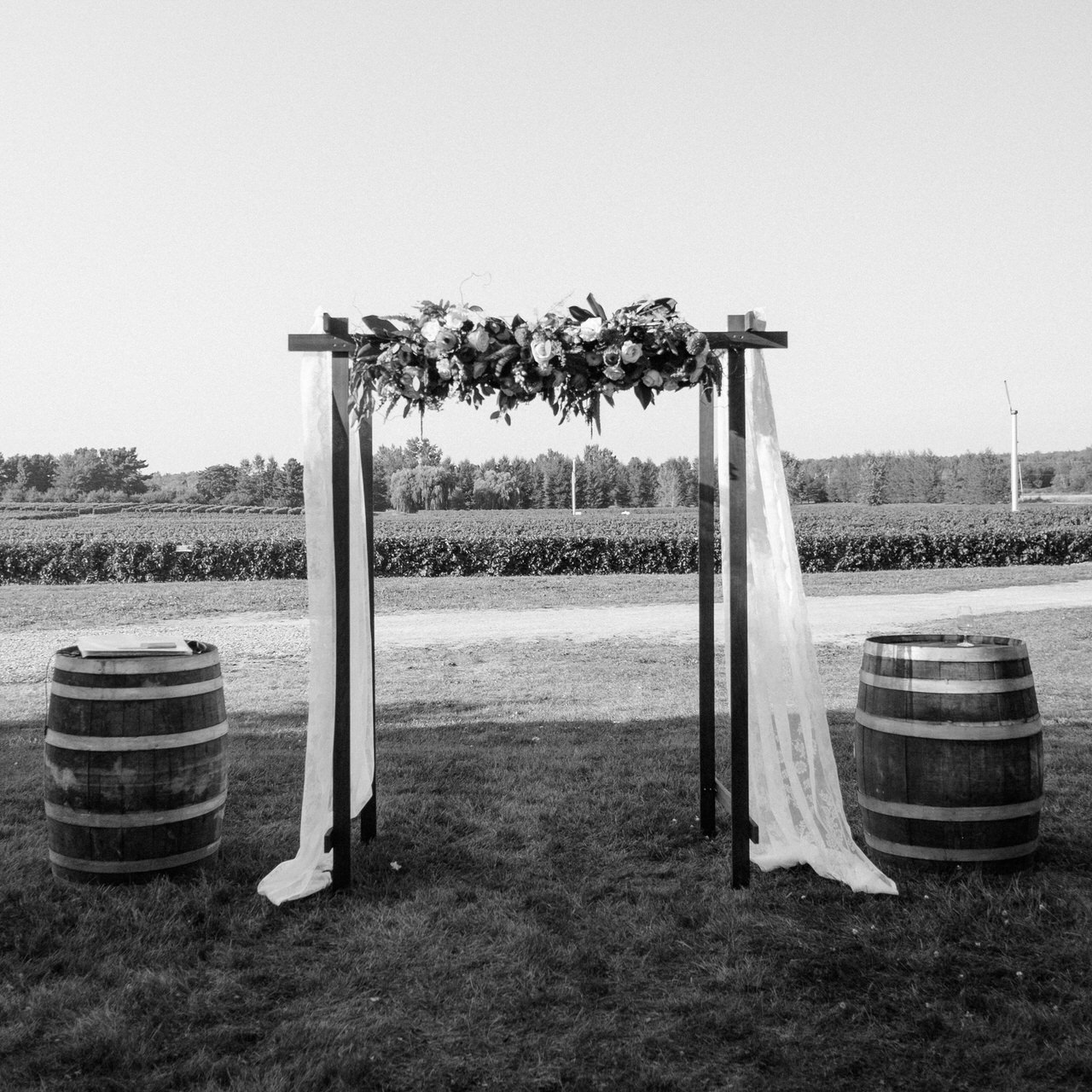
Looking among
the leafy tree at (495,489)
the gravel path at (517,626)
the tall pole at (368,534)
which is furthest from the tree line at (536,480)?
the tall pole at (368,534)

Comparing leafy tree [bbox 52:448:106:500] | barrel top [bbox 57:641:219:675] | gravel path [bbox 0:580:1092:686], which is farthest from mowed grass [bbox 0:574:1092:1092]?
leafy tree [bbox 52:448:106:500]

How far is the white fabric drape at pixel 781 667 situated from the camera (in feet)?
13.5

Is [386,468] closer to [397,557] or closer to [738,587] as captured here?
[397,557]

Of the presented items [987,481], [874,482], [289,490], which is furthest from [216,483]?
[987,481]

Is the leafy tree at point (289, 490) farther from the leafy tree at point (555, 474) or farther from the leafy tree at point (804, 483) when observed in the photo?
the leafy tree at point (804, 483)

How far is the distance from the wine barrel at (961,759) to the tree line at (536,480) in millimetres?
27500

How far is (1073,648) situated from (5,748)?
9934mm

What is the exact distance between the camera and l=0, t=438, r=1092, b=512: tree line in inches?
1545

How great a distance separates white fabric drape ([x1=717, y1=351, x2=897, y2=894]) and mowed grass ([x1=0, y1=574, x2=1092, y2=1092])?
0.60 ft

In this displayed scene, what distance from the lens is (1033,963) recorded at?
3.29 meters

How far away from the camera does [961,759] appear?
3975mm

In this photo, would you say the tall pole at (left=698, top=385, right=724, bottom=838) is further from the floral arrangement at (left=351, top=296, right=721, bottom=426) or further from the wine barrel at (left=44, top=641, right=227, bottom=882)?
the wine barrel at (left=44, top=641, right=227, bottom=882)

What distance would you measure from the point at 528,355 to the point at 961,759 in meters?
2.41

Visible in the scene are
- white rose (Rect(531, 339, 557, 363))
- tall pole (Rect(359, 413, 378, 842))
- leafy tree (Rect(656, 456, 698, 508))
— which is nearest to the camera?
white rose (Rect(531, 339, 557, 363))
